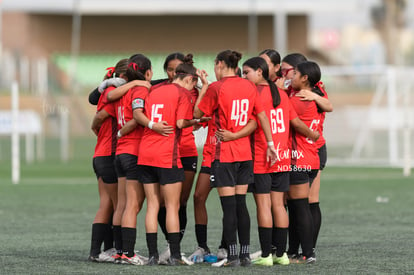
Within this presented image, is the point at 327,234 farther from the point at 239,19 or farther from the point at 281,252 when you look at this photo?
the point at 239,19

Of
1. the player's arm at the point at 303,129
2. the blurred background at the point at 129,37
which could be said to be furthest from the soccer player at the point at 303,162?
the blurred background at the point at 129,37

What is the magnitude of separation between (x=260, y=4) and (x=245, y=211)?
4290 cm

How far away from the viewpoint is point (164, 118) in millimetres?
9430

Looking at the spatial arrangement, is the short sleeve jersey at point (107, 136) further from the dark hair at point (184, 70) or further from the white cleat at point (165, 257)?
the white cleat at point (165, 257)

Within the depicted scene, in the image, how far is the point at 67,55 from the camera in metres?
53.6

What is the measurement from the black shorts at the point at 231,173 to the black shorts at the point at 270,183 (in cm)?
13

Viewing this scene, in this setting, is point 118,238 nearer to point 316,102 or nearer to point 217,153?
point 217,153

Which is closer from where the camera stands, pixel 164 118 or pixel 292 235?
pixel 164 118

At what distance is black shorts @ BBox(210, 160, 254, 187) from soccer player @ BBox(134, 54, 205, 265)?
1.22 feet

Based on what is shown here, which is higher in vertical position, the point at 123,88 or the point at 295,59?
the point at 295,59

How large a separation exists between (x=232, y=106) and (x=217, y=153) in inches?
18.5

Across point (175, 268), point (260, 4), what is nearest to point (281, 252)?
point (175, 268)

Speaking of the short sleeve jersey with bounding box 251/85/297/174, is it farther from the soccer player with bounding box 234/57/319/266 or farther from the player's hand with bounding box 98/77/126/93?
the player's hand with bounding box 98/77/126/93

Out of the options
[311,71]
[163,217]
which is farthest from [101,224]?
[311,71]
